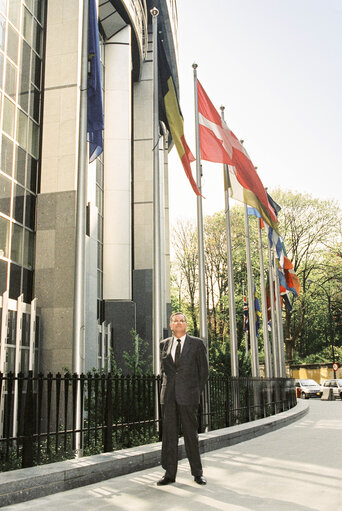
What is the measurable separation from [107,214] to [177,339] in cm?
1680

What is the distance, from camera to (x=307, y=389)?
137 feet

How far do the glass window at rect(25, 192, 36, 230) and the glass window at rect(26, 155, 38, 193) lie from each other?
0.87 ft

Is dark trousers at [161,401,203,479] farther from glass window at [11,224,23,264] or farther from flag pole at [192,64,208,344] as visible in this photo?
glass window at [11,224,23,264]

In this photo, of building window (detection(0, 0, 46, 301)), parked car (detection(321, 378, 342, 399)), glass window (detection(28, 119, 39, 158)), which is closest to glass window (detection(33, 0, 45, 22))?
building window (detection(0, 0, 46, 301))

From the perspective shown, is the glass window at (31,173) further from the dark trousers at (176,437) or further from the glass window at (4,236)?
the dark trousers at (176,437)

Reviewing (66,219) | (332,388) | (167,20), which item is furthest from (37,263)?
(332,388)

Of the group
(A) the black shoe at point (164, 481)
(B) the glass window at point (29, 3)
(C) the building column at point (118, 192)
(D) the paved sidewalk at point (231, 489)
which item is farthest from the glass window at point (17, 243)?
(A) the black shoe at point (164, 481)

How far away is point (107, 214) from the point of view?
74.8 feet

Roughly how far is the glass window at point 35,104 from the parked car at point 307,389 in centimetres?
3216

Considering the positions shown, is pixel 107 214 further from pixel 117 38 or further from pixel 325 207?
pixel 325 207

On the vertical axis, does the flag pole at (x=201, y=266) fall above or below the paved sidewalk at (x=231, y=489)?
above

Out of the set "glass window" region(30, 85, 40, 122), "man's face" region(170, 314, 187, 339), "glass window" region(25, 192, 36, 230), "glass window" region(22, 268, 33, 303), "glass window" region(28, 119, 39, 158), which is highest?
"glass window" region(30, 85, 40, 122)

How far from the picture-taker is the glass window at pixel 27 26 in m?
16.2

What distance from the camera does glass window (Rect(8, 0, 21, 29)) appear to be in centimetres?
1543
